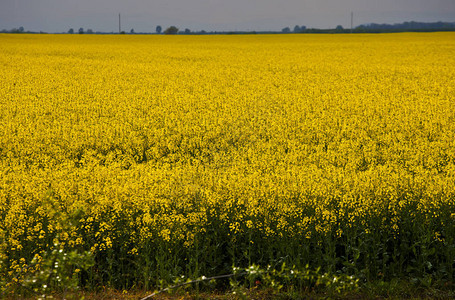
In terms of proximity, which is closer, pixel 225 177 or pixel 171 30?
pixel 225 177

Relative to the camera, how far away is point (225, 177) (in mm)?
7098

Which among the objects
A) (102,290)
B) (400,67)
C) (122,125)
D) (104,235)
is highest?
(400,67)

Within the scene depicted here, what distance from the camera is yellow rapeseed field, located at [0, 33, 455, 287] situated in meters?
5.45

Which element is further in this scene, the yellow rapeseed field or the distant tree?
the distant tree

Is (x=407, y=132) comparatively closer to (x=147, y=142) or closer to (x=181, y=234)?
(x=147, y=142)

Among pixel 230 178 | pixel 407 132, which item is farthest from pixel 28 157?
pixel 407 132

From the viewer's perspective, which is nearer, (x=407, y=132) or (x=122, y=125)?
(x=407, y=132)

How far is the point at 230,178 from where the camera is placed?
716cm

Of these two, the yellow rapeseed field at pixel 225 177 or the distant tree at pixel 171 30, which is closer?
the yellow rapeseed field at pixel 225 177

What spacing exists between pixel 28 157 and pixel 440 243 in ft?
26.2

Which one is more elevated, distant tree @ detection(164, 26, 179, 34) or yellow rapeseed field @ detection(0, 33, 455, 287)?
distant tree @ detection(164, 26, 179, 34)

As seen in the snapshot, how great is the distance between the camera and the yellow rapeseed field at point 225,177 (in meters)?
5.45

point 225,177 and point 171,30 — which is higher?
point 171,30

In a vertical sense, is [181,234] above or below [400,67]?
below
